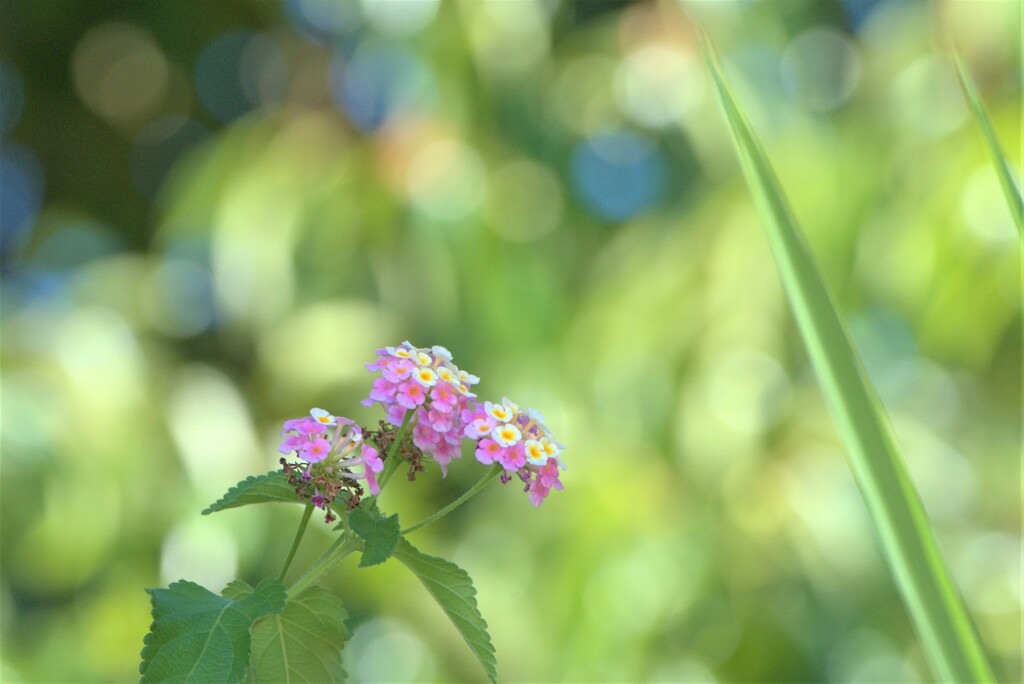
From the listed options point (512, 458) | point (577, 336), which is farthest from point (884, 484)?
point (577, 336)

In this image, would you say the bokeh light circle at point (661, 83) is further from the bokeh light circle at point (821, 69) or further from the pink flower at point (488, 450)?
the pink flower at point (488, 450)

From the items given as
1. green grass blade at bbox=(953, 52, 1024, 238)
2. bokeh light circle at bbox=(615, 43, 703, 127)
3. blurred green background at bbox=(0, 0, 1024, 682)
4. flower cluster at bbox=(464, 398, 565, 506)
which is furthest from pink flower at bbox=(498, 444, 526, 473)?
bokeh light circle at bbox=(615, 43, 703, 127)

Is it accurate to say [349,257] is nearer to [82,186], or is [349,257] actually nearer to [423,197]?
[423,197]

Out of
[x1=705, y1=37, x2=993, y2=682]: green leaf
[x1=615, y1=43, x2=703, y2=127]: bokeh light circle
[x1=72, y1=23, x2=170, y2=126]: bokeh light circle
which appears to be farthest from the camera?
[x1=72, y1=23, x2=170, y2=126]: bokeh light circle

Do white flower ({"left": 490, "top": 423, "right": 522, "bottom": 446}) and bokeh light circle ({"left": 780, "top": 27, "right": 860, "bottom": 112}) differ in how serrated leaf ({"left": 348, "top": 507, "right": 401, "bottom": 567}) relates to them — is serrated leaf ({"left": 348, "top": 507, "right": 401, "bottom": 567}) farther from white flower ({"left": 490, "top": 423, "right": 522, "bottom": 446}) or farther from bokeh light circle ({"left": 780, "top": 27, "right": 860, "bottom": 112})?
bokeh light circle ({"left": 780, "top": 27, "right": 860, "bottom": 112})

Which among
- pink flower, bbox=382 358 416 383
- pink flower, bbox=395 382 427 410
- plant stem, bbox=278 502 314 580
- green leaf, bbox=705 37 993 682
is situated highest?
pink flower, bbox=382 358 416 383

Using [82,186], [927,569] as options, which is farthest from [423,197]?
[927,569]
